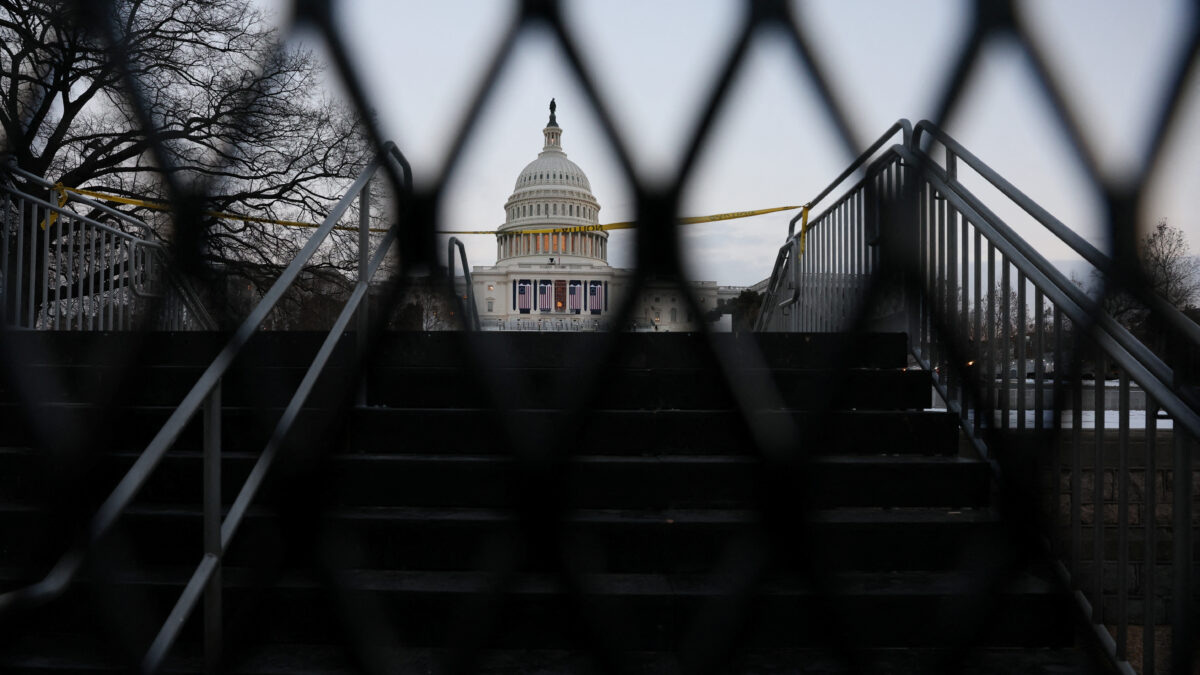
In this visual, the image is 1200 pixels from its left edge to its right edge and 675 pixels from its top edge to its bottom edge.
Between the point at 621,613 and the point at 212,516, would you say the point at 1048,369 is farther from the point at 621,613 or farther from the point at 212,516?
the point at 212,516

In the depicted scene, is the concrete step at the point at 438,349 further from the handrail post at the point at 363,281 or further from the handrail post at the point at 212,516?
Answer: the handrail post at the point at 212,516

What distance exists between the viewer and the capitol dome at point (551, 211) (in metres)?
1.00

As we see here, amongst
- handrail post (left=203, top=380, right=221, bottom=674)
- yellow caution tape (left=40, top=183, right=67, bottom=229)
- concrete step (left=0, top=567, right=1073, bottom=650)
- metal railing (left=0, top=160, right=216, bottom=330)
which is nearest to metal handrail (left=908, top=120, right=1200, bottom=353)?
concrete step (left=0, top=567, right=1073, bottom=650)

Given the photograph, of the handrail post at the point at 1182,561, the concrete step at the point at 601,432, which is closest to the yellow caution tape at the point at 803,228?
the concrete step at the point at 601,432

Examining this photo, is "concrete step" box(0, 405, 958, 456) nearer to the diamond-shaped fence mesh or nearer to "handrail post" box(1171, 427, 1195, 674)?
the diamond-shaped fence mesh

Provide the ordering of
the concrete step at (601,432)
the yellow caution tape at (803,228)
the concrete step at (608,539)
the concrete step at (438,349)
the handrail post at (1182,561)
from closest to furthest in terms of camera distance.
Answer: the handrail post at (1182,561) < the concrete step at (608,539) < the concrete step at (601,432) < the concrete step at (438,349) < the yellow caution tape at (803,228)

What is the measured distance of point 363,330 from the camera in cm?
212

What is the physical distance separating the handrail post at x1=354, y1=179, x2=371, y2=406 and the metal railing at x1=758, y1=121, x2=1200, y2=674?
1.42 m

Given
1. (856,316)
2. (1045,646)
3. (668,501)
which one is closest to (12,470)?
(668,501)

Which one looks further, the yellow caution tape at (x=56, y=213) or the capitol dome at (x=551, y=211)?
the yellow caution tape at (x=56, y=213)

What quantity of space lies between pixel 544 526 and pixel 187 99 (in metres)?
2.41

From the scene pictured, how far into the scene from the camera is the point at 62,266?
359 centimetres

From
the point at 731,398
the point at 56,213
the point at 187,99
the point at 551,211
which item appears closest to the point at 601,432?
the point at 731,398

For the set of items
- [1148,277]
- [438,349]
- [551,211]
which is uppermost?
[551,211]
